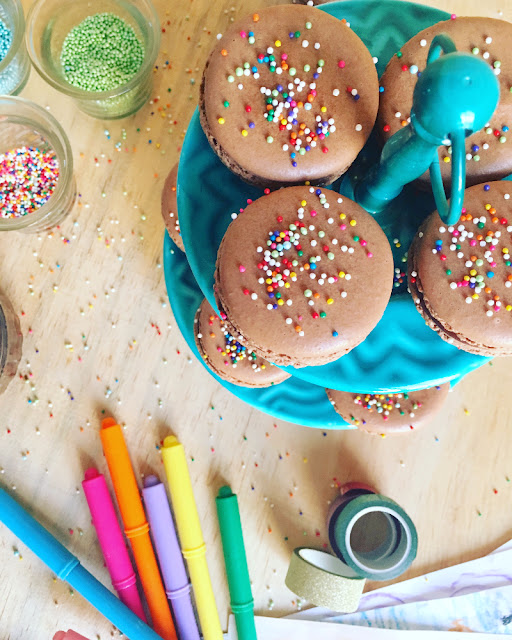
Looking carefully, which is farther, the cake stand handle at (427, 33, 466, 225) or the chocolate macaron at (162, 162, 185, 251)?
the chocolate macaron at (162, 162, 185, 251)

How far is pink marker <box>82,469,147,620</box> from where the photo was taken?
750 millimetres

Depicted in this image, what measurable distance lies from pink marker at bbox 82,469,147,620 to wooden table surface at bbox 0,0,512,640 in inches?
1.3

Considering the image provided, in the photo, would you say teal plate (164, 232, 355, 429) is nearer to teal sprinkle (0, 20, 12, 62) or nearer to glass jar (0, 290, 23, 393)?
glass jar (0, 290, 23, 393)

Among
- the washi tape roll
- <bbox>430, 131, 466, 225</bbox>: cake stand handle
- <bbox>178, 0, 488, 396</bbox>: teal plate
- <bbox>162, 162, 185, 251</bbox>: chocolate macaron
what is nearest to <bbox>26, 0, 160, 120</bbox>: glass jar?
<bbox>162, 162, 185, 251</bbox>: chocolate macaron

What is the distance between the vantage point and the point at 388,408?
2.28 feet

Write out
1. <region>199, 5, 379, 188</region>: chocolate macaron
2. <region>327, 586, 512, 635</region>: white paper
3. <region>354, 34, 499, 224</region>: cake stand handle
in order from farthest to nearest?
<region>327, 586, 512, 635</region>: white paper → <region>199, 5, 379, 188</region>: chocolate macaron → <region>354, 34, 499, 224</region>: cake stand handle

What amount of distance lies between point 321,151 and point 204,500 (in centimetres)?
54

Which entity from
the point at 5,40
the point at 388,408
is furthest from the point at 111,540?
the point at 5,40

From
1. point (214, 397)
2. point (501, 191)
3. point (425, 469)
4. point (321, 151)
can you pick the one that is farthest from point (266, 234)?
point (425, 469)

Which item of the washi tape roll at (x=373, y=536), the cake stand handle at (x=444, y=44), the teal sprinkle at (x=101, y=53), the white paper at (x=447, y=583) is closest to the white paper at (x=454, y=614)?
the white paper at (x=447, y=583)

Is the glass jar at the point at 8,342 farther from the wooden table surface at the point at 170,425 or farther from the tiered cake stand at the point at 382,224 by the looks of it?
the tiered cake stand at the point at 382,224

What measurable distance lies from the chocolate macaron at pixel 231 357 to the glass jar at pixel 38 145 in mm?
259

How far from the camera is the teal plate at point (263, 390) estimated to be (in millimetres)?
688

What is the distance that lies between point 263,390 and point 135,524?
0.89 feet
